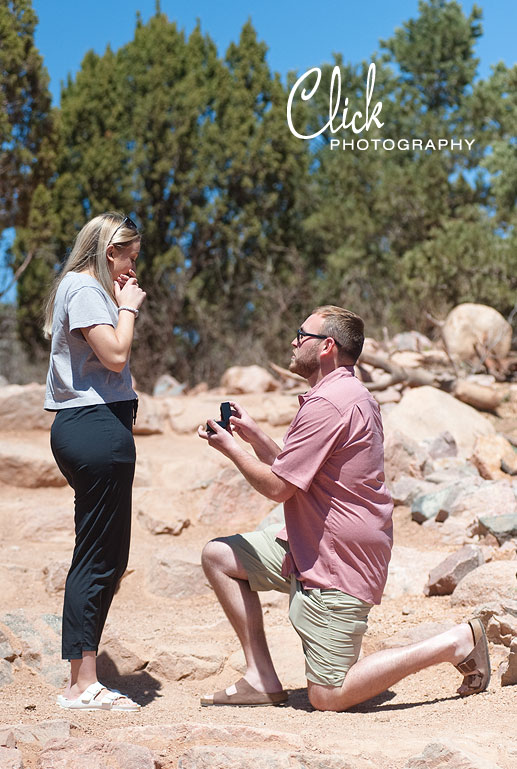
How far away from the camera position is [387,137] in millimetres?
16891

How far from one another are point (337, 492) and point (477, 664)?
72cm

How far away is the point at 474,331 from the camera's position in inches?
428

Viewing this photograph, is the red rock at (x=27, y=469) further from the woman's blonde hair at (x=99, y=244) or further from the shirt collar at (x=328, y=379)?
the shirt collar at (x=328, y=379)

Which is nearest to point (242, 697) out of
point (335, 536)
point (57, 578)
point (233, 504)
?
point (335, 536)

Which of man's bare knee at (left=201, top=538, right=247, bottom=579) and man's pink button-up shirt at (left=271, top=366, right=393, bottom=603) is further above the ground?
man's pink button-up shirt at (left=271, top=366, right=393, bottom=603)

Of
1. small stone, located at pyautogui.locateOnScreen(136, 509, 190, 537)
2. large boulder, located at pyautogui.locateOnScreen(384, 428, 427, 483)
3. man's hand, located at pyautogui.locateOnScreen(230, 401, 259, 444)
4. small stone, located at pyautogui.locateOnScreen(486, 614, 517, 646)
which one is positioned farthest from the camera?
large boulder, located at pyautogui.locateOnScreen(384, 428, 427, 483)

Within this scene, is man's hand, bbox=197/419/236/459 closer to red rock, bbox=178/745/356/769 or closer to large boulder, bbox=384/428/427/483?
red rock, bbox=178/745/356/769

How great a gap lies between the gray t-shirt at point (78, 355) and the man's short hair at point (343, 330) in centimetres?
72

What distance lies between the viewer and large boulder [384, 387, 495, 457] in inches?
287

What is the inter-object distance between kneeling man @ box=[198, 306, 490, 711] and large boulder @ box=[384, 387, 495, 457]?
446 centimetres

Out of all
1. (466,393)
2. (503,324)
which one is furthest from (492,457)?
(503,324)

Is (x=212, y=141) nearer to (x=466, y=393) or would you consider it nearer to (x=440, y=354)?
(x=440, y=354)

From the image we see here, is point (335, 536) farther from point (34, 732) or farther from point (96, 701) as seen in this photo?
point (34, 732)

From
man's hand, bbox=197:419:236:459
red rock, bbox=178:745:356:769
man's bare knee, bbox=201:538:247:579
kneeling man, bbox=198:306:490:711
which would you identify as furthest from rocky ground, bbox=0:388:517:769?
man's hand, bbox=197:419:236:459
